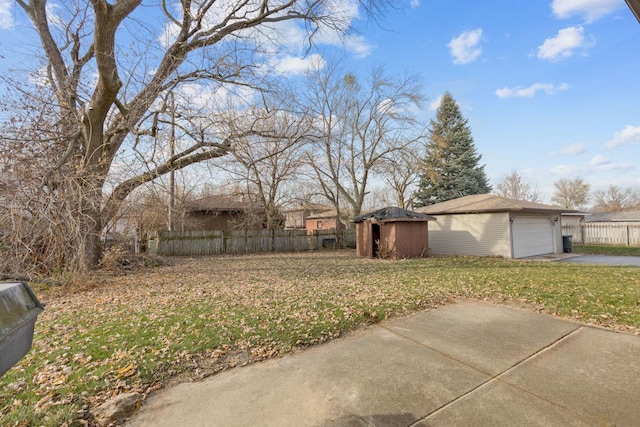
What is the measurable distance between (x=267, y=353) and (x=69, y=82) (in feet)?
29.8

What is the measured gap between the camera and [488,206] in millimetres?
13836

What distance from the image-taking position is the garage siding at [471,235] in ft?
44.4

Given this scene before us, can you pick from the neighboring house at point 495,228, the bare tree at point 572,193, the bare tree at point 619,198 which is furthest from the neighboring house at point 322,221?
the bare tree at point 619,198

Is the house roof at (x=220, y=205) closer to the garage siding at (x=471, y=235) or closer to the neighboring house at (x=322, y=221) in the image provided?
the neighboring house at (x=322, y=221)

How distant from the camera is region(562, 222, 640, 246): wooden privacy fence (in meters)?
17.5

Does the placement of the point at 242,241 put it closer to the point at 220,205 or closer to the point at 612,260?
the point at 220,205

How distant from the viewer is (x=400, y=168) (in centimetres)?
2025

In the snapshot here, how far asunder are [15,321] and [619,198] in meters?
62.7

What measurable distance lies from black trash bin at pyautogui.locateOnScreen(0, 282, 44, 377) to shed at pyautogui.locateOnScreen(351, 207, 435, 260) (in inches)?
479

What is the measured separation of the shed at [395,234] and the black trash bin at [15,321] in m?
12.2

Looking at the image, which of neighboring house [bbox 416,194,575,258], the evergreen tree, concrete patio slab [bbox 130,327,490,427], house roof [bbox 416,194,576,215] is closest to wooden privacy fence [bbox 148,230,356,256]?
neighboring house [bbox 416,194,575,258]

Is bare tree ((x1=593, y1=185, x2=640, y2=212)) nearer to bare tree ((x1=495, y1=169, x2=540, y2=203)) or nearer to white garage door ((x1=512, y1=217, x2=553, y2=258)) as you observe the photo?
bare tree ((x1=495, y1=169, x2=540, y2=203))

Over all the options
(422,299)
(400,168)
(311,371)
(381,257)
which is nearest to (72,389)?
(311,371)

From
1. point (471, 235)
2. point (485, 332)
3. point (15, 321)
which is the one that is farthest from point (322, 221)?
point (15, 321)
